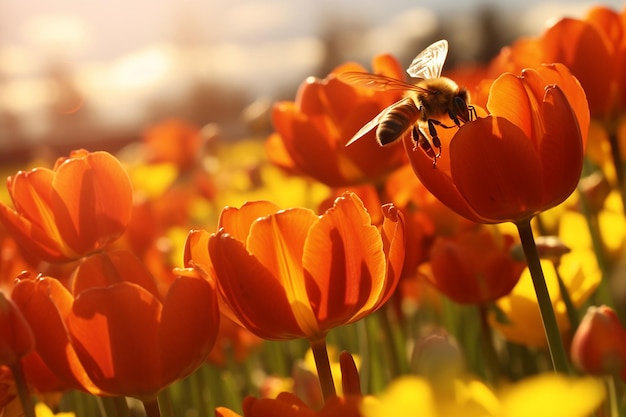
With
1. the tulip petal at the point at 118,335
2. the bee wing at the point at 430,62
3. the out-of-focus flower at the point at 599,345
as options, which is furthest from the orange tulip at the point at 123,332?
the bee wing at the point at 430,62

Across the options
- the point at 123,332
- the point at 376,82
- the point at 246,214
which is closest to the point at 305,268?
the point at 246,214

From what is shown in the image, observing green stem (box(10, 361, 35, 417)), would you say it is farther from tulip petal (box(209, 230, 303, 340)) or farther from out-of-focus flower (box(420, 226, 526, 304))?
out-of-focus flower (box(420, 226, 526, 304))

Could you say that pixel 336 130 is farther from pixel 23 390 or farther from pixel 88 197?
pixel 23 390

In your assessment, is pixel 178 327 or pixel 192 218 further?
pixel 192 218

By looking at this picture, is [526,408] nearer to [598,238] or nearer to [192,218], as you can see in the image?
[598,238]

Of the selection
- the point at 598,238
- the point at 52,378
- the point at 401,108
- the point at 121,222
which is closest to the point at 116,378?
the point at 52,378
